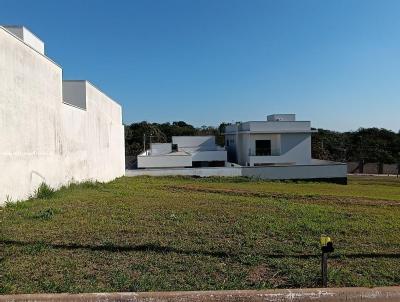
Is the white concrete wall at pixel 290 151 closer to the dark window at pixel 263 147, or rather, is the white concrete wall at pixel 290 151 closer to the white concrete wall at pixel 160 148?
the dark window at pixel 263 147

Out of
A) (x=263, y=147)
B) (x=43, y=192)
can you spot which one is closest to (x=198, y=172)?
(x=263, y=147)

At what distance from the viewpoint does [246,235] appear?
7215 millimetres

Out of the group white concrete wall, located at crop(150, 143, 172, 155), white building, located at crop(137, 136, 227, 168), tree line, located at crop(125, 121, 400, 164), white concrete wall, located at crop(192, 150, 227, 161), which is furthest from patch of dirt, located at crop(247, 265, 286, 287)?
tree line, located at crop(125, 121, 400, 164)

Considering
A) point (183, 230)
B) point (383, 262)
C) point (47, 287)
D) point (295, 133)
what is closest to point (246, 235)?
point (183, 230)

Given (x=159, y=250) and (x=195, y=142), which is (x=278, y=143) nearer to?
(x=195, y=142)

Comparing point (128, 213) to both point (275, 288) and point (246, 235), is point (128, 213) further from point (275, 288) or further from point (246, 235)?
point (275, 288)

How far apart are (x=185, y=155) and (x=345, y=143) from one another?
1462 inches

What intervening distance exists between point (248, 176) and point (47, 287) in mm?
30417

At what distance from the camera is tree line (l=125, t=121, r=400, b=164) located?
6219 centimetres

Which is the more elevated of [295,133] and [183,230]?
[295,133]

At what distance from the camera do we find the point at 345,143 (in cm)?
6775

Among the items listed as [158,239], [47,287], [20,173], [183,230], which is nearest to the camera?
[47,287]

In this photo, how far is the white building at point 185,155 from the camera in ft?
132

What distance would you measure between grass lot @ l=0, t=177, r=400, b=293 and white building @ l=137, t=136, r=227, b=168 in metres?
30.2
